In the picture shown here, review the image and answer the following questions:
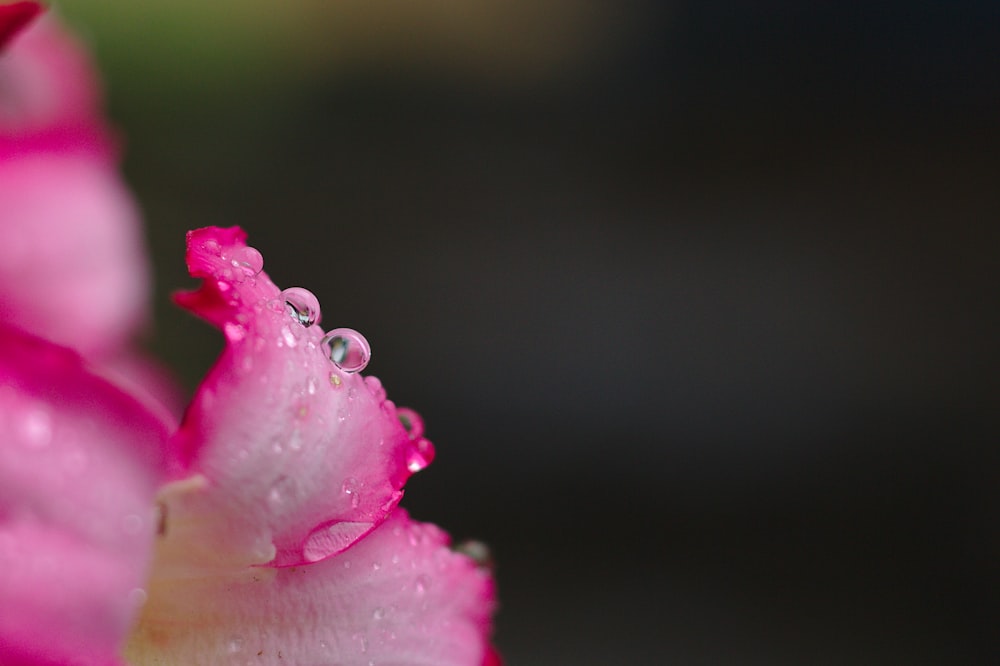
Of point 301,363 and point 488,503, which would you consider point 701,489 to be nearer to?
point 488,503

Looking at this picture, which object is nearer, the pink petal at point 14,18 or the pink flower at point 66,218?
the pink petal at point 14,18

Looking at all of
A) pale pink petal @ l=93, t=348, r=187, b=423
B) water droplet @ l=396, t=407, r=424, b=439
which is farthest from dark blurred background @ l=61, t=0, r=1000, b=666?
water droplet @ l=396, t=407, r=424, b=439

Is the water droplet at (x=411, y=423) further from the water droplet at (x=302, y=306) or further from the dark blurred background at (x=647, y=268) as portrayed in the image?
the dark blurred background at (x=647, y=268)

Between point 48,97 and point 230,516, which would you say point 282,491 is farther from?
point 48,97

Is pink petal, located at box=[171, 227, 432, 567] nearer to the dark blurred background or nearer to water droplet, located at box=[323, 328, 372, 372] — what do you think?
water droplet, located at box=[323, 328, 372, 372]

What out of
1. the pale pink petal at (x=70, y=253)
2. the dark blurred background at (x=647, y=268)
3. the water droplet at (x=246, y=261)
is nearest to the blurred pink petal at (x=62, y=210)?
the pale pink petal at (x=70, y=253)
